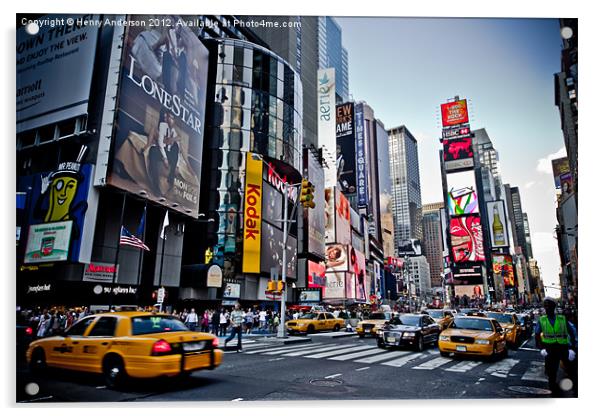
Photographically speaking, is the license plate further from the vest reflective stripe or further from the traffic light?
the traffic light

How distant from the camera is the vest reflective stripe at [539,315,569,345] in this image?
24.4ft

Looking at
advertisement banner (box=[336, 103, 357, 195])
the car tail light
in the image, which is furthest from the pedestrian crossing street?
advertisement banner (box=[336, 103, 357, 195])

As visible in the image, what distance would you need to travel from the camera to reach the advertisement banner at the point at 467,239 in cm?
8794

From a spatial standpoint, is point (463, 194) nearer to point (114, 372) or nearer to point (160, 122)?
point (160, 122)

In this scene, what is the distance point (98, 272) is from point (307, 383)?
53.6 feet

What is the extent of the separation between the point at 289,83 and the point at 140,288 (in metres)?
30.1

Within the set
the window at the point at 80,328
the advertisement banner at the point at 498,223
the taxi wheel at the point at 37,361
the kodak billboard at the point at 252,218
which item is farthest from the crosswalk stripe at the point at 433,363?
the advertisement banner at the point at 498,223

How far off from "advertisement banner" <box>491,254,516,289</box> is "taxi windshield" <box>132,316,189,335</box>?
12010 cm

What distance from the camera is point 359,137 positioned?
9994cm

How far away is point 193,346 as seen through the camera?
7035 mm

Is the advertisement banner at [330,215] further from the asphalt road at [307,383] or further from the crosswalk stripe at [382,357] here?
the asphalt road at [307,383]

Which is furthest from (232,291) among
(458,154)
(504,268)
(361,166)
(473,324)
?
(504,268)

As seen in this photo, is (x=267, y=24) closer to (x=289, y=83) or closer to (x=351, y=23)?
(x=351, y=23)

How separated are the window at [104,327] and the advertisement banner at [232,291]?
29183 mm
